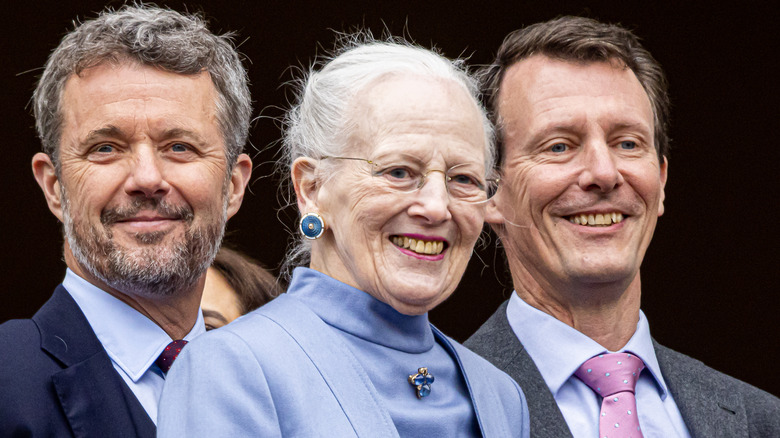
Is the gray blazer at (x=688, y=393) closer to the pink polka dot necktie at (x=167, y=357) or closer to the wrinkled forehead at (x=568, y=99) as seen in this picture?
the wrinkled forehead at (x=568, y=99)

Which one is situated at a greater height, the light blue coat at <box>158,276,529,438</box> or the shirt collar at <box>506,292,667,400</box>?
the light blue coat at <box>158,276,529,438</box>

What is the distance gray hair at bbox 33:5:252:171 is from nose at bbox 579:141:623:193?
908 mm

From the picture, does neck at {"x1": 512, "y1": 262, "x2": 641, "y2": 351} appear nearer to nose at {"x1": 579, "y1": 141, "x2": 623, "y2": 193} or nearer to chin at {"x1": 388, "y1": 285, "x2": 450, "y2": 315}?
nose at {"x1": 579, "y1": 141, "x2": 623, "y2": 193}

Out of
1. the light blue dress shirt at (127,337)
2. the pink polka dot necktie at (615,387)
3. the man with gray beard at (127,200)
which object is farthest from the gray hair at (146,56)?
the pink polka dot necktie at (615,387)

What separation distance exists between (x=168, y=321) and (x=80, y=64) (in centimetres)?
66

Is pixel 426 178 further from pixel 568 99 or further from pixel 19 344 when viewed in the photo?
pixel 19 344

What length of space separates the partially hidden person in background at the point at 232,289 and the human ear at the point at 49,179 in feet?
2.82

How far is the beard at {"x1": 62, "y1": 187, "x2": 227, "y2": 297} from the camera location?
248 cm

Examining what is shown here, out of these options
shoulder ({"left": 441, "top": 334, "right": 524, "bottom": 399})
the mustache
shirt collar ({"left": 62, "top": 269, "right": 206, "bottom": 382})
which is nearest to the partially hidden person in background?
shirt collar ({"left": 62, "top": 269, "right": 206, "bottom": 382})

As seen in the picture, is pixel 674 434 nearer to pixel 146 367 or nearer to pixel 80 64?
pixel 146 367

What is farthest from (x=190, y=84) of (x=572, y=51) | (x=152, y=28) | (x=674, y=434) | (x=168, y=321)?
(x=674, y=434)

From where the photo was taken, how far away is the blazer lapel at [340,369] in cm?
202

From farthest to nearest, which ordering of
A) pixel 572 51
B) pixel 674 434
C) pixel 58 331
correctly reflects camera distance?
pixel 572 51 → pixel 674 434 → pixel 58 331

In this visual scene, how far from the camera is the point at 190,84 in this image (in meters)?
2.62
